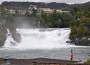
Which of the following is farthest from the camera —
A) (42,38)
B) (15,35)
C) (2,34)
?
(42,38)

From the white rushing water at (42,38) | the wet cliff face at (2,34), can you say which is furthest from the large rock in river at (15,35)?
the wet cliff face at (2,34)

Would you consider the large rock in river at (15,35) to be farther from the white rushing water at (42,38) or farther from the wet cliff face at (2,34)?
the wet cliff face at (2,34)

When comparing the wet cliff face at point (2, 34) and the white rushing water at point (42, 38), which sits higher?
the wet cliff face at point (2, 34)

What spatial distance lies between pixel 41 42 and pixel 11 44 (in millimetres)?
5731

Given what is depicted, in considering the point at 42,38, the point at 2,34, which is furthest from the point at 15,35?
the point at 42,38

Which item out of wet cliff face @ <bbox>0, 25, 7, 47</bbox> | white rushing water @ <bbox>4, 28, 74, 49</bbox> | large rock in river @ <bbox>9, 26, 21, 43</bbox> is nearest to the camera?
wet cliff face @ <bbox>0, 25, 7, 47</bbox>

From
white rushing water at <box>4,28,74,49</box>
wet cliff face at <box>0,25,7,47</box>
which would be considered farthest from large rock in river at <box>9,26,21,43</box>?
wet cliff face at <box>0,25,7,47</box>

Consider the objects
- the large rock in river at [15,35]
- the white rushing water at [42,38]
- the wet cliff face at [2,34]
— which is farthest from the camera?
the large rock in river at [15,35]

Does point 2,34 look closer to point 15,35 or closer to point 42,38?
point 15,35

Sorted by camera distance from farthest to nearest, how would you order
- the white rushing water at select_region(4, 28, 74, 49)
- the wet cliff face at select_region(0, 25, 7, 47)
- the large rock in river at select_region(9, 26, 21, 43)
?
the large rock in river at select_region(9, 26, 21, 43) → the white rushing water at select_region(4, 28, 74, 49) → the wet cliff face at select_region(0, 25, 7, 47)

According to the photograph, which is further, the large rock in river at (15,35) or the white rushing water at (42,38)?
the large rock in river at (15,35)

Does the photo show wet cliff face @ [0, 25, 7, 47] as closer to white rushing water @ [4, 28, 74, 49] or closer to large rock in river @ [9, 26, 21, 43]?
white rushing water @ [4, 28, 74, 49]

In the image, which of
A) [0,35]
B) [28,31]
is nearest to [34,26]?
[28,31]

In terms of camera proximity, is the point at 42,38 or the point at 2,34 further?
the point at 42,38
